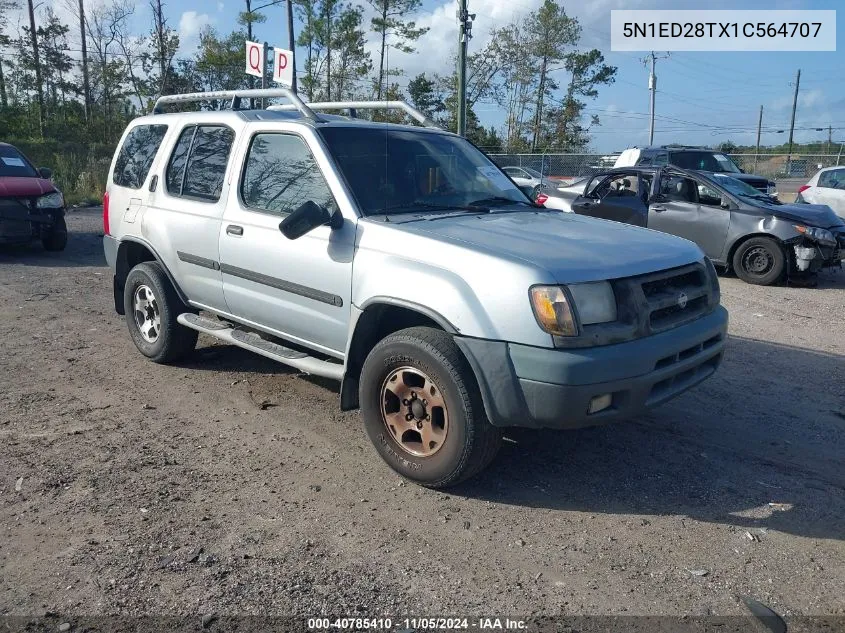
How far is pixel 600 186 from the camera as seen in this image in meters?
11.2

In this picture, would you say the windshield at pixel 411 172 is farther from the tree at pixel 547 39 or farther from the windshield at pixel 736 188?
the tree at pixel 547 39

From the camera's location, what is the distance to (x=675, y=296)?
3.82m

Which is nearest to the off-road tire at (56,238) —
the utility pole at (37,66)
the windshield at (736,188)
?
the windshield at (736,188)

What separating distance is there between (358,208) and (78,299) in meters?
5.66

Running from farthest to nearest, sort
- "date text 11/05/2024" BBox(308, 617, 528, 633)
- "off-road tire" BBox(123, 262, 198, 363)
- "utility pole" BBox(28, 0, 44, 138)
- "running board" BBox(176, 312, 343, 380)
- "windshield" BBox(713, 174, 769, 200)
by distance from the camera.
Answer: "utility pole" BBox(28, 0, 44, 138)
"windshield" BBox(713, 174, 769, 200)
"off-road tire" BBox(123, 262, 198, 363)
"running board" BBox(176, 312, 343, 380)
"date text 11/05/2024" BBox(308, 617, 528, 633)

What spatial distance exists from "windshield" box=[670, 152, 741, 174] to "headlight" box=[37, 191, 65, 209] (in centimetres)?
1178

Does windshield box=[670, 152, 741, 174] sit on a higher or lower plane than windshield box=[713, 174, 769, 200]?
higher

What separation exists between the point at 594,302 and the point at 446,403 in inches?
34.6

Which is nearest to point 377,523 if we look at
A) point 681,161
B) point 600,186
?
point 600,186

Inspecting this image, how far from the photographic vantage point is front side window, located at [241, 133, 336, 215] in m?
4.43

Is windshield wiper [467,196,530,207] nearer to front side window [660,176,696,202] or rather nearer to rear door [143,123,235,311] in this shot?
rear door [143,123,235,311]

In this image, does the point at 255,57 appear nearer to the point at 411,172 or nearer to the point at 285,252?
the point at 411,172

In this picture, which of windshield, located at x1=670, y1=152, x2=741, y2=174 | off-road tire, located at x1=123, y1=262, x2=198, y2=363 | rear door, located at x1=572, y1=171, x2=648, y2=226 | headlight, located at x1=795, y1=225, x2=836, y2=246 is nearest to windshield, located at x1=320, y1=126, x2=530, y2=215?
off-road tire, located at x1=123, y1=262, x2=198, y2=363

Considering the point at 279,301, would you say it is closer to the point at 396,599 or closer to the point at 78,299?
the point at 396,599
